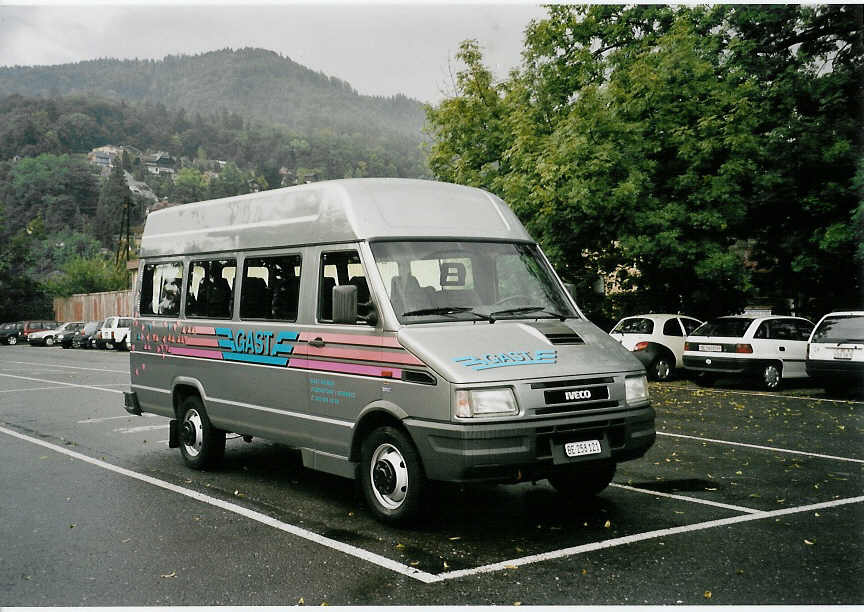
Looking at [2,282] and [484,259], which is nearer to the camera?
[484,259]

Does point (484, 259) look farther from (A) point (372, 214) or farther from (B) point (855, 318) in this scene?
(B) point (855, 318)

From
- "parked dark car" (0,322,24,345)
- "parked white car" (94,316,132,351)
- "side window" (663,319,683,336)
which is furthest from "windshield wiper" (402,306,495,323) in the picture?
"parked dark car" (0,322,24,345)

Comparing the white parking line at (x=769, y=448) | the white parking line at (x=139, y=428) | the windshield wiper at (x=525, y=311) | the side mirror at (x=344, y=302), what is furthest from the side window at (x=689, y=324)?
→ the side mirror at (x=344, y=302)

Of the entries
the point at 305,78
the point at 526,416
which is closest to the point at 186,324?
the point at 526,416

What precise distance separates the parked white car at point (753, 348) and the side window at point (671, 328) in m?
2.06

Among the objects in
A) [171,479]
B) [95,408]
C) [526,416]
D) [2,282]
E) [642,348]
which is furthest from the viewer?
[2,282]

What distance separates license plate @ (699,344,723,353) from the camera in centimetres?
1814

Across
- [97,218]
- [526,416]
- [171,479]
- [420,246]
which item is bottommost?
[171,479]

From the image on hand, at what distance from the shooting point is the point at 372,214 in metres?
7.04

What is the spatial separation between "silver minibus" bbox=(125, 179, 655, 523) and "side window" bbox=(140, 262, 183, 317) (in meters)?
0.50

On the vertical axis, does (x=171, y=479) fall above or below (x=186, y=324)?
below

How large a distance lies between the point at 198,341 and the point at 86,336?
4076 cm

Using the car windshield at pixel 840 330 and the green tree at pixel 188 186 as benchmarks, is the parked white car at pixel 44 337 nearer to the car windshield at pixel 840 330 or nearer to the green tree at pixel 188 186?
the car windshield at pixel 840 330

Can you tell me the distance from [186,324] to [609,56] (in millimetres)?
18805
